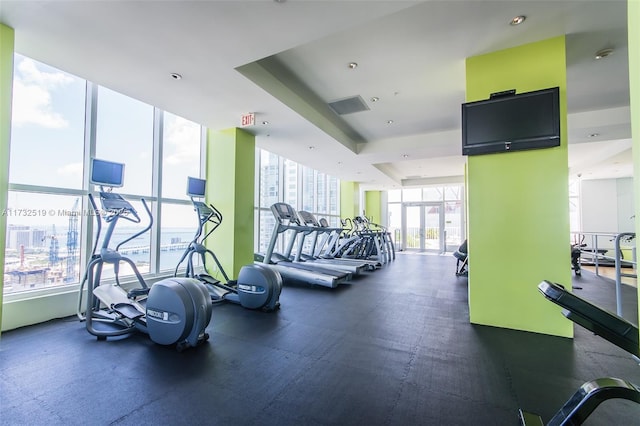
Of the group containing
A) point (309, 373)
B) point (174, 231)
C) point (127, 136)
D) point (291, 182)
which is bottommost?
point (309, 373)

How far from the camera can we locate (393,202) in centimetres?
1380

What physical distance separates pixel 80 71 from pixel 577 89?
6.99 meters

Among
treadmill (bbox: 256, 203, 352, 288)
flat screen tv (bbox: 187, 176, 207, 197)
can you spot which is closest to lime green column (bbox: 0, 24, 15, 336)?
flat screen tv (bbox: 187, 176, 207, 197)

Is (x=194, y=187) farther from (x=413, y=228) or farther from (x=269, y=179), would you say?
(x=413, y=228)

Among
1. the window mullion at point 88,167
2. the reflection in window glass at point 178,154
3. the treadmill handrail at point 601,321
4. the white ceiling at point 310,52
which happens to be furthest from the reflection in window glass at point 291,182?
the treadmill handrail at point 601,321

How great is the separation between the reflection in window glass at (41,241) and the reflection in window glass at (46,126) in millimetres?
273

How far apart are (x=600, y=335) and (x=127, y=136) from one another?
19.1ft

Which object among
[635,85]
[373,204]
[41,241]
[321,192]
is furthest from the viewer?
[373,204]

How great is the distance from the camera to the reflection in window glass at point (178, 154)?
510 centimetres

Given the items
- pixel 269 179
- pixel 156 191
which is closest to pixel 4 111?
pixel 156 191

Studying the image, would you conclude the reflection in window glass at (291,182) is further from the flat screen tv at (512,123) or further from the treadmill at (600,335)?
the treadmill at (600,335)

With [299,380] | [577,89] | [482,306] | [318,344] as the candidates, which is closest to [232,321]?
[318,344]

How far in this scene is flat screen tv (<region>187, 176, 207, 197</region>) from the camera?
443cm

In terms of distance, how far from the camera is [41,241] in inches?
141
